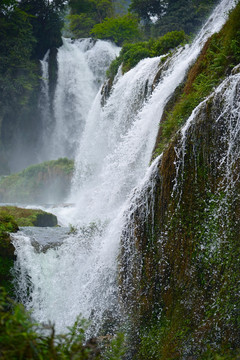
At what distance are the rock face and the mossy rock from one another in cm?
672

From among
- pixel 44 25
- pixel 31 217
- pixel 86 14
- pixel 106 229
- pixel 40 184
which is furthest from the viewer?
pixel 86 14

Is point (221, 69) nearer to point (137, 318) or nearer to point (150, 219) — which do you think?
point (150, 219)

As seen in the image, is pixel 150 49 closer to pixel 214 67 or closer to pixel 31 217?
pixel 31 217

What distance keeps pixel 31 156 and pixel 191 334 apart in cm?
2869

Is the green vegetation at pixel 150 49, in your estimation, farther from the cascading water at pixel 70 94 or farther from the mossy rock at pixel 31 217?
the cascading water at pixel 70 94

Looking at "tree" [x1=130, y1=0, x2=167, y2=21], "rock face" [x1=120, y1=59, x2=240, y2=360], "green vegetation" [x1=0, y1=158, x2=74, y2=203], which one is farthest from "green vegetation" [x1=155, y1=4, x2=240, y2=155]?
"tree" [x1=130, y1=0, x2=167, y2=21]

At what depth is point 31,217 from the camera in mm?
12086

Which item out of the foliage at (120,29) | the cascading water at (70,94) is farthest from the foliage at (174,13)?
the cascading water at (70,94)

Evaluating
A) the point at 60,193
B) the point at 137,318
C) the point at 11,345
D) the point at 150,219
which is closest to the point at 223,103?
the point at 150,219

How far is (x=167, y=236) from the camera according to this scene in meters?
5.47

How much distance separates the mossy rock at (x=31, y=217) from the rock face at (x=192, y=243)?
672 centimetres

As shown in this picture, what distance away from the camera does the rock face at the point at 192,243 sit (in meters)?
4.66

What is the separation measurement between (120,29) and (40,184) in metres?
17.9

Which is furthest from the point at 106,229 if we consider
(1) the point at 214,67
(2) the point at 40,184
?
(2) the point at 40,184
